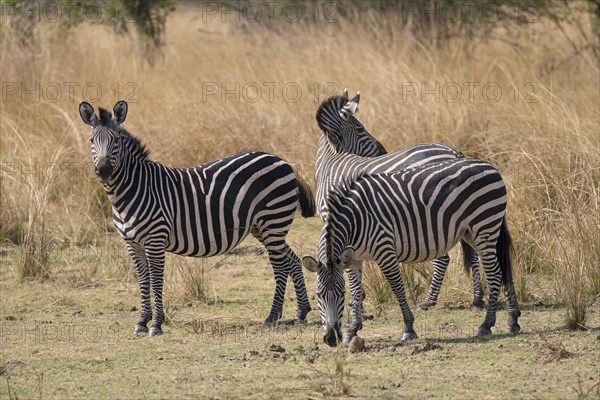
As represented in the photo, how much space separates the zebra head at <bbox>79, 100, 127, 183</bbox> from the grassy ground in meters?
1.33

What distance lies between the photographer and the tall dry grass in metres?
9.48

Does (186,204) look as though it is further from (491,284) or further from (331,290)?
(491,284)

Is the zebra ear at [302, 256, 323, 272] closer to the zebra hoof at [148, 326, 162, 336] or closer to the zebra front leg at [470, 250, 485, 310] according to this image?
the zebra hoof at [148, 326, 162, 336]

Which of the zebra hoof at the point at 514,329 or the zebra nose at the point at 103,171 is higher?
the zebra nose at the point at 103,171

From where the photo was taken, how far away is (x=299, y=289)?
8516 mm

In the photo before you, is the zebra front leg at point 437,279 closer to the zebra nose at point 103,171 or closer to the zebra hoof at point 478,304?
the zebra hoof at point 478,304

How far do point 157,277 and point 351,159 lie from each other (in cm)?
198

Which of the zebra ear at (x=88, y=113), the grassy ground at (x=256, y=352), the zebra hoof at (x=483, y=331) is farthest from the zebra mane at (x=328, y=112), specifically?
the zebra hoof at (x=483, y=331)

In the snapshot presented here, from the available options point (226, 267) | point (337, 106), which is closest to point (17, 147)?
point (226, 267)

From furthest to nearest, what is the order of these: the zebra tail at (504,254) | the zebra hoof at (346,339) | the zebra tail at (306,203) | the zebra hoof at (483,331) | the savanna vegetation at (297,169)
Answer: the zebra tail at (306,203), the zebra tail at (504,254), the zebra hoof at (483,331), the zebra hoof at (346,339), the savanna vegetation at (297,169)

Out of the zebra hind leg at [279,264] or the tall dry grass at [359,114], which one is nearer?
the zebra hind leg at [279,264]

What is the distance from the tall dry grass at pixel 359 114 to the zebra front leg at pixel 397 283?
1.25 m

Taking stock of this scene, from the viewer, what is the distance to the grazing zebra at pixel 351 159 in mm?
8508

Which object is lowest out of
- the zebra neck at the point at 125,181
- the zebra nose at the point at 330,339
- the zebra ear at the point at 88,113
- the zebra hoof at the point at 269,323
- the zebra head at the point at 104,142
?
the zebra hoof at the point at 269,323
